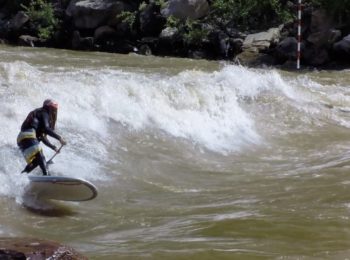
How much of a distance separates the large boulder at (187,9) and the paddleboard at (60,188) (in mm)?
12575

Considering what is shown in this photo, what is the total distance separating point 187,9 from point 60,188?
514 inches

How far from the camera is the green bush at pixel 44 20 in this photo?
19578mm

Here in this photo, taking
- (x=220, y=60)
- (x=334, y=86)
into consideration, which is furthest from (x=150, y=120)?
(x=220, y=60)

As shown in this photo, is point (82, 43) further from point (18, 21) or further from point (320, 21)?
point (320, 21)

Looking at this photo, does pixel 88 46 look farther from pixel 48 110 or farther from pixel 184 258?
pixel 184 258

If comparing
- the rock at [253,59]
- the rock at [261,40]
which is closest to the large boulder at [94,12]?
the rock at [261,40]

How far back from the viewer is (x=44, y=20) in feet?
65.7

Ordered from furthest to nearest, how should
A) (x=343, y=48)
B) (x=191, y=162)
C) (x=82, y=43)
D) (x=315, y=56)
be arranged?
1. (x=82, y=43)
2. (x=315, y=56)
3. (x=343, y=48)
4. (x=191, y=162)

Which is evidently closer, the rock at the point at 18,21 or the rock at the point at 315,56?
the rock at the point at 315,56

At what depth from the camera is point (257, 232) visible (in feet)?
16.4

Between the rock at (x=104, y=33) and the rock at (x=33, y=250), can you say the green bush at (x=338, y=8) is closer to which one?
the rock at (x=104, y=33)

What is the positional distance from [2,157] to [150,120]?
2982 millimetres

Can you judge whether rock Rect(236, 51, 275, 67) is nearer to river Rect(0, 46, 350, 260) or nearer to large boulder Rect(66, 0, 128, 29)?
river Rect(0, 46, 350, 260)

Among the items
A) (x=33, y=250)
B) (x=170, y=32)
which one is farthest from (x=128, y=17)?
(x=33, y=250)
